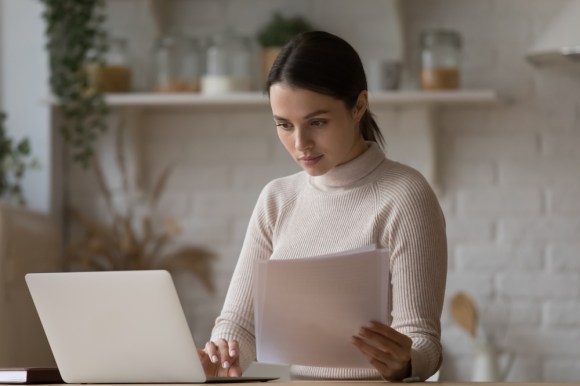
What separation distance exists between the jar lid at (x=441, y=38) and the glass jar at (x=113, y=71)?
0.88 meters

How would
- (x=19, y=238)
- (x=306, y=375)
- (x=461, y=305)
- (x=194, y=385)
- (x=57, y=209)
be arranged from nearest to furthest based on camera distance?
(x=194, y=385)
(x=306, y=375)
(x=19, y=238)
(x=461, y=305)
(x=57, y=209)

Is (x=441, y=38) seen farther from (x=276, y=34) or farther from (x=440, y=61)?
(x=276, y=34)

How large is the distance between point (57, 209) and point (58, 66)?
45cm

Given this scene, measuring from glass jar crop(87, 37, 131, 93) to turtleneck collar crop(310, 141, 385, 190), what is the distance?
53.7 inches

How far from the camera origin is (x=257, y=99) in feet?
9.55

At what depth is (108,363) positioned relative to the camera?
1.44 metres

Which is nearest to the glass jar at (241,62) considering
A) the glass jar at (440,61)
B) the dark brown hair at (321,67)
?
the glass jar at (440,61)

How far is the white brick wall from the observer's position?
9.73ft

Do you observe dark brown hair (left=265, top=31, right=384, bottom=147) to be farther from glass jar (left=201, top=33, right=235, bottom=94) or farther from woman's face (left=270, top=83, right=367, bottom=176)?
glass jar (left=201, top=33, right=235, bottom=94)

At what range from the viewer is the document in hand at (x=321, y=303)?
141 cm

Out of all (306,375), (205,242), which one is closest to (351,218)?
(306,375)

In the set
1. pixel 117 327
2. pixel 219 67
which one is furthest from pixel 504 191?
pixel 117 327

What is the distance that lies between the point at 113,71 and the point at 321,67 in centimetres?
145

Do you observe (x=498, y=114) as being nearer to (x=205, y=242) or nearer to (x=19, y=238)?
(x=205, y=242)
